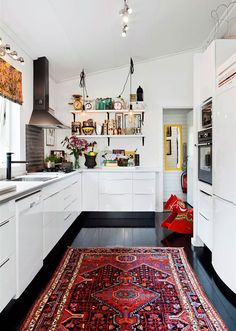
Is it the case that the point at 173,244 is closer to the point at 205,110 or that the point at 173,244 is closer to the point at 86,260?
the point at 86,260

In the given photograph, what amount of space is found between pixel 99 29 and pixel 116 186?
246cm

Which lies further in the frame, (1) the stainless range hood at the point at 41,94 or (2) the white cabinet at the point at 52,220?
(1) the stainless range hood at the point at 41,94

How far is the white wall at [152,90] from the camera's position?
5141 mm

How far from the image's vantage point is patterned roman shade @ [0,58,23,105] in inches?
115

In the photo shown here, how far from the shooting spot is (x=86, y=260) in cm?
291

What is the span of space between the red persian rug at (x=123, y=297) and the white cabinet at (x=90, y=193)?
177 centimetres

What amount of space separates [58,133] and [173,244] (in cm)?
307

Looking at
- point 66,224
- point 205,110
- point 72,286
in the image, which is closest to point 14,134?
point 66,224

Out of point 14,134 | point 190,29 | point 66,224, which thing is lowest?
point 66,224

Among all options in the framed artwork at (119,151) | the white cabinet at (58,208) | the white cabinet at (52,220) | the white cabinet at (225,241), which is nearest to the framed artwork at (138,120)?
the framed artwork at (119,151)

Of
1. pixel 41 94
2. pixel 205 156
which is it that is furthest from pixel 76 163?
pixel 205 156

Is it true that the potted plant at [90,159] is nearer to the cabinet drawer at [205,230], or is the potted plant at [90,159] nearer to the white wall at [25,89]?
the white wall at [25,89]

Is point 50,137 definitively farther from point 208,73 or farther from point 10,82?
point 208,73

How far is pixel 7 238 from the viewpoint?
1796 mm
